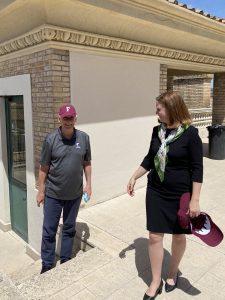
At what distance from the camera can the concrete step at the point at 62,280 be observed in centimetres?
297

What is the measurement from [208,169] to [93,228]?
14.2 feet

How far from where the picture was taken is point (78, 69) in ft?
15.4

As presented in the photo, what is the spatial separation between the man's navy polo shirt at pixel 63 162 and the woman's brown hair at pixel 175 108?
1.22 metres

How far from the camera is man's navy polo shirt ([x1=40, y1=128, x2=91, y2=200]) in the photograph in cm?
330

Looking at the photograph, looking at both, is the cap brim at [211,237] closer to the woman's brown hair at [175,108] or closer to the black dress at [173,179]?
the black dress at [173,179]

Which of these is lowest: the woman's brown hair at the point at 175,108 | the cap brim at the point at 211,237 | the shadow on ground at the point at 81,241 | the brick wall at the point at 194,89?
the shadow on ground at the point at 81,241

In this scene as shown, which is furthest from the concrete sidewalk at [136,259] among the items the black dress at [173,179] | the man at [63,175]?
the black dress at [173,179]

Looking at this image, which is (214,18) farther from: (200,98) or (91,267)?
(200,98)

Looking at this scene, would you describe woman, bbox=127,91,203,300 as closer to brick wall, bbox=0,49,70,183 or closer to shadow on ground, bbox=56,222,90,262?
shadow on ground, bbox=56,222,90,262

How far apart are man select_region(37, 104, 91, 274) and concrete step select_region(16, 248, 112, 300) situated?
1.15 feet

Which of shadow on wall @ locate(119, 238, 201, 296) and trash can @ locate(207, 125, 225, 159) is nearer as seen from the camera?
shadow on wall @ locate(119, 238, 201, 296)

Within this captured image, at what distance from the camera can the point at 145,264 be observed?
3.42m

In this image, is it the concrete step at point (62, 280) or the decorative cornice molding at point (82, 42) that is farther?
the decorative cornice molding at point (82, 42)

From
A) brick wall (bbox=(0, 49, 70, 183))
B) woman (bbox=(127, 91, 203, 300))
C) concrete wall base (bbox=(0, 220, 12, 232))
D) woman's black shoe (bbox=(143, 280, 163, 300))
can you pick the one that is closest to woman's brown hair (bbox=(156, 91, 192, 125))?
woman (bbox=(127, 91, 203, 300))
